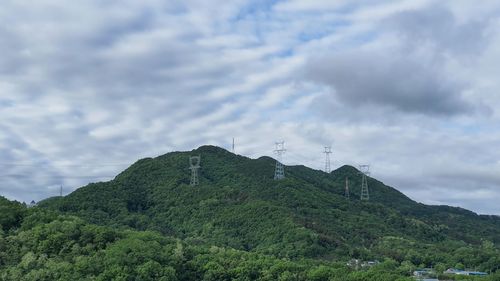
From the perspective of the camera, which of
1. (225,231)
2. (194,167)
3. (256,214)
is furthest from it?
(194,167)

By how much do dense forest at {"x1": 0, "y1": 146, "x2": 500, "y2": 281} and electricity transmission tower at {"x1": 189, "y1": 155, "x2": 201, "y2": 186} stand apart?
216cm

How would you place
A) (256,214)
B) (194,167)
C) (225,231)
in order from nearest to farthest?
(225,231)
(256,214)
(194,167)

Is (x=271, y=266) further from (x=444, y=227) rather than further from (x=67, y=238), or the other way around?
(x=444, y=227)

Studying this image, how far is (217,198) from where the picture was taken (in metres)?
141

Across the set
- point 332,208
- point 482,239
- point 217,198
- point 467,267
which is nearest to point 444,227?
point 482,239

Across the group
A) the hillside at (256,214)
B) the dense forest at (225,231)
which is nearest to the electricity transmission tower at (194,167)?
the hillside at (256,214)

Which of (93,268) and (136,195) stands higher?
(136,195)

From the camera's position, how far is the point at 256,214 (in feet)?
416

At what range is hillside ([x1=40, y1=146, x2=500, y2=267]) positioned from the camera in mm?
112625

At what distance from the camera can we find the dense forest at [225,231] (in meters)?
72.2

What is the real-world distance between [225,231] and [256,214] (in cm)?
757

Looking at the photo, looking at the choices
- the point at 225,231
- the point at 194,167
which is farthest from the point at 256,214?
the point at 194,167

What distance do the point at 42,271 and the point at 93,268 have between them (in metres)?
5.61

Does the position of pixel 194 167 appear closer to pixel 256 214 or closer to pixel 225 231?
pixel 256 214
